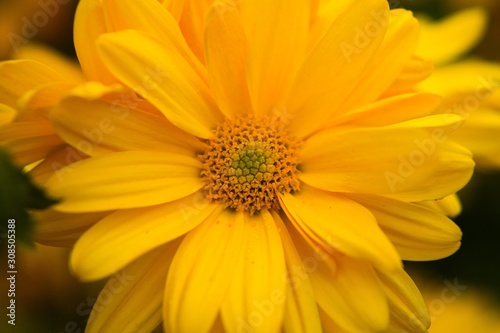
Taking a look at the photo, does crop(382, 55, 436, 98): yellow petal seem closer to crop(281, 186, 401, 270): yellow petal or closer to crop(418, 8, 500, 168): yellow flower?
crop(418, 8, 500, 168): yellow flower

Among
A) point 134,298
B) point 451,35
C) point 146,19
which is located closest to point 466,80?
point 451,35

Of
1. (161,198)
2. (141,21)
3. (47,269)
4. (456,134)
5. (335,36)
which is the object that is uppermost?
(141,21)

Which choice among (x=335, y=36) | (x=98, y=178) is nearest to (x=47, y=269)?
(x=98, y=178)

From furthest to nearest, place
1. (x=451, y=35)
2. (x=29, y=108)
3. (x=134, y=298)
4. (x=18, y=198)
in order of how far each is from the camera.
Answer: (x=451, y=35) < (x=134, y=298) < (x=29, y=108) < (x=18, y=198)

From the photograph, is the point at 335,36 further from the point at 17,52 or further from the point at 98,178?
the point at 17,52

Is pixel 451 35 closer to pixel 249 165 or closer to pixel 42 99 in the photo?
pixel 249 165

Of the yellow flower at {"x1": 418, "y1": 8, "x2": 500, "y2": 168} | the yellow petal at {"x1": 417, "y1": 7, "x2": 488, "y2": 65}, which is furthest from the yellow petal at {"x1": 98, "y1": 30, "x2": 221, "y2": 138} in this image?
the yellow petal at {"x1": 417, "y1": 7, "x2": 488, "y2": 65}
